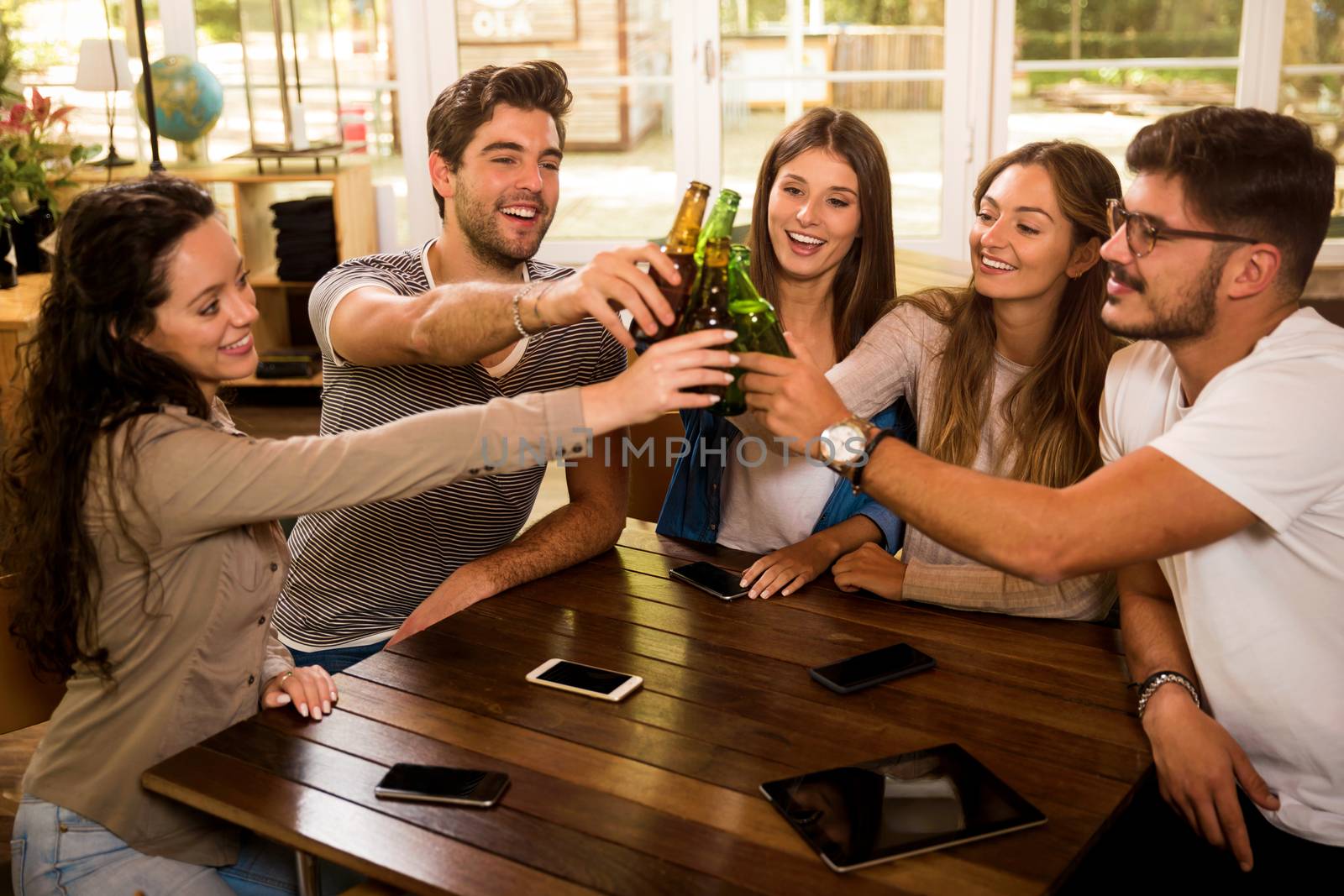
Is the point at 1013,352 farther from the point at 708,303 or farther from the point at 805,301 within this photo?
the point at 708,303

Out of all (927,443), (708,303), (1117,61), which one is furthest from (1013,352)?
(1117,61)

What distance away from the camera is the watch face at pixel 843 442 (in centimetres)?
155

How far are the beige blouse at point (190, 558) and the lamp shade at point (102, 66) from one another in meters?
3.96

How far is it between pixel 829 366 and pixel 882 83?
3.08 metres

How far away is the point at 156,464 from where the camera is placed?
4.56 feet

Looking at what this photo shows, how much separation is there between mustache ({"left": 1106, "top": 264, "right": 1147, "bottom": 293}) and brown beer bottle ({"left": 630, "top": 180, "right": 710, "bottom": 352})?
0.54 metres

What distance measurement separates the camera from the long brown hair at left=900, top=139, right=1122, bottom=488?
1941 millimetres

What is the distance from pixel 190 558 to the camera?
1.46 m

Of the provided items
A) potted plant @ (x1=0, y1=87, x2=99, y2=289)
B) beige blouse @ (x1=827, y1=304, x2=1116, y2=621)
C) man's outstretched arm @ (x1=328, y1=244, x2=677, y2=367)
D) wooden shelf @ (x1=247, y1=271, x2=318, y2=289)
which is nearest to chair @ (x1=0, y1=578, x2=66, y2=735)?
man's outstretched arm @ (x1=328, y1=244, x2=677, y2=367)

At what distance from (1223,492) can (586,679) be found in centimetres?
79

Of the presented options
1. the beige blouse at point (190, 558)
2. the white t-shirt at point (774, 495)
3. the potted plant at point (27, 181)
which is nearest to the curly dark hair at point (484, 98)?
the white t-shirt at point (774, 495)

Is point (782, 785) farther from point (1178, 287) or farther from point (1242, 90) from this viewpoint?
point (1242, 90)

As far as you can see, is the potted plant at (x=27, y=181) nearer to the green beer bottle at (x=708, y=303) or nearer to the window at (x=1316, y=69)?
the green beer bottle at (x=708, y=303)

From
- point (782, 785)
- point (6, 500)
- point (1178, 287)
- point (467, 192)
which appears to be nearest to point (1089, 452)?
point (1178, 287)
